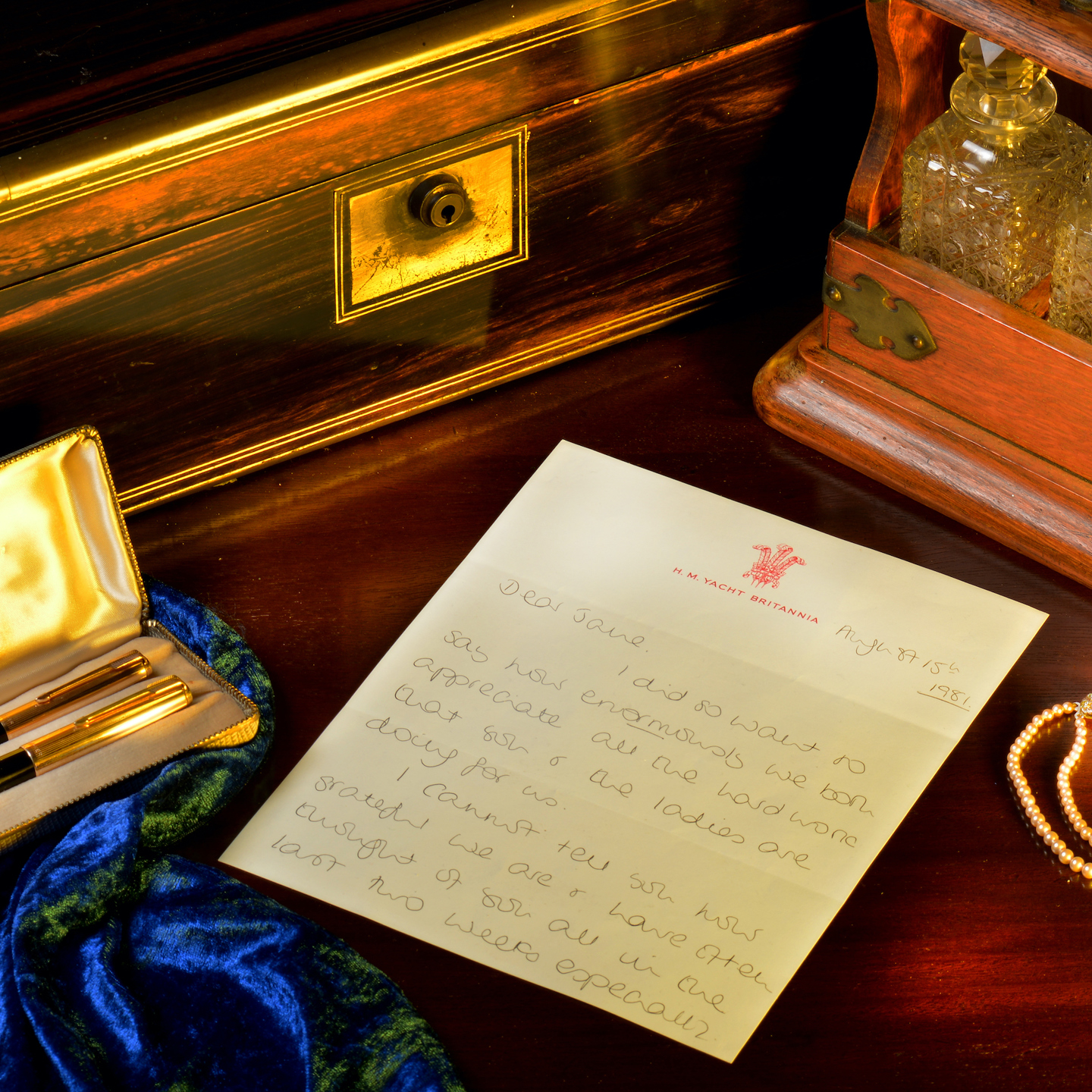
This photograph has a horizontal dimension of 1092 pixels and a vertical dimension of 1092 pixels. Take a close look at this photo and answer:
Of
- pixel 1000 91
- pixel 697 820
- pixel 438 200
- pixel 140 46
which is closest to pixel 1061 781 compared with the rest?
pixel 697 820

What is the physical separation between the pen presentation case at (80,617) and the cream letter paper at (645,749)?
2.7 inches

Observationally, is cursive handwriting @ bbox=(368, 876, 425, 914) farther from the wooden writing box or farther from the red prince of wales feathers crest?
A: the wooden writing box

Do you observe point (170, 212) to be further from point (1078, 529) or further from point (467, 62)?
point (1078, 529)

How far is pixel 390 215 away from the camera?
2.79 ft

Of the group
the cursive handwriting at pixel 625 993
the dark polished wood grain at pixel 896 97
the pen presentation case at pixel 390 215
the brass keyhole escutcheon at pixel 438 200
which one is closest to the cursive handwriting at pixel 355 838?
the cursive handwriting at pixel 625 993

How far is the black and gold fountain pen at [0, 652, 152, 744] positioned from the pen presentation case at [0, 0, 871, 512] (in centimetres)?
16

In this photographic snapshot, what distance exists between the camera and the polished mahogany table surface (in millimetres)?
640

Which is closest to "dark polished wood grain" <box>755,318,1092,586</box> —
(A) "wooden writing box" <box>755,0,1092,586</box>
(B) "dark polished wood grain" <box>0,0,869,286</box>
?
(A) "wooden writing box" <box>755,0,1092,586</box>

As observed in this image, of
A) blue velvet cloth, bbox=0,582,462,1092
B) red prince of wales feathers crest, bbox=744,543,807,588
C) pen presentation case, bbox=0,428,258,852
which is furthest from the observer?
red prince of wales feathers crest, bbox=744,543,807,588

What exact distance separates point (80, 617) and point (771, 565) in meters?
0.42

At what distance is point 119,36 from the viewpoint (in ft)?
2.75

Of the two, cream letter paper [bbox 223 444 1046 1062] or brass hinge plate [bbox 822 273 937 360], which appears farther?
brass hinge plate [bbox 822 273 937 360]

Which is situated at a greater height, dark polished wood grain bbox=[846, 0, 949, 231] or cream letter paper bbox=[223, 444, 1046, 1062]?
dark polished wood grain bbox=[846, 0, 949, 231]

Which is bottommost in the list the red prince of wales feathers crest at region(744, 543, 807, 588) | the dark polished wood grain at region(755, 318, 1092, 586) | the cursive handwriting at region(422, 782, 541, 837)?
the cursive handwriting at region(422, 782, 541, 837)
